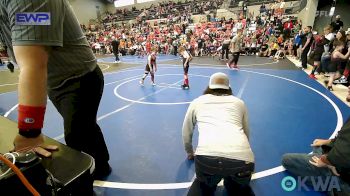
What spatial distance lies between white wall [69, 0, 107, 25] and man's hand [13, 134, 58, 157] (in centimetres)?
3753

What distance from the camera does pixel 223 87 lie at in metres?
2.55

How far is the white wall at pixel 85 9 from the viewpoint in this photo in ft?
112

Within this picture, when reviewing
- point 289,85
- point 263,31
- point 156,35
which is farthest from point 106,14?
point 289,85

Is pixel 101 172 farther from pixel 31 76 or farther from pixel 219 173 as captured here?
pixel 31 76

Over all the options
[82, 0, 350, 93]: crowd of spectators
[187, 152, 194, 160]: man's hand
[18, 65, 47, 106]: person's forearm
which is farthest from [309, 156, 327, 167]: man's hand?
[82, 0, 350, 93]: crowd of spectators

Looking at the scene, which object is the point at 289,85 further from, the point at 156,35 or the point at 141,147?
the point at 156,35

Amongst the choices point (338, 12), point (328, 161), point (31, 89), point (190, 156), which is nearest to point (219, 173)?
point (328, 161)

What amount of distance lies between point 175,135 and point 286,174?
1910 millimetres

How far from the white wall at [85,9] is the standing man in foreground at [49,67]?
3677cm

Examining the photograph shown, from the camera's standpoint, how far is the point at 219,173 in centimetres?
211

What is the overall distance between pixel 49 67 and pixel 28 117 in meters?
0.64

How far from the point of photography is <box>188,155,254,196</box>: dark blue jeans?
208cm

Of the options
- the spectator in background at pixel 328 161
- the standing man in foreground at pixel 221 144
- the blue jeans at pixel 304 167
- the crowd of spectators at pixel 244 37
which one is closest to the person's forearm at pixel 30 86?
the standing man in foreground at pixel 221 144

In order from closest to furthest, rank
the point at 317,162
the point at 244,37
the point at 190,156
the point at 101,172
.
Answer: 1. the point at 317,162
2. the point at 101,172
3. the point at 190,156
4. the point at 244,37
